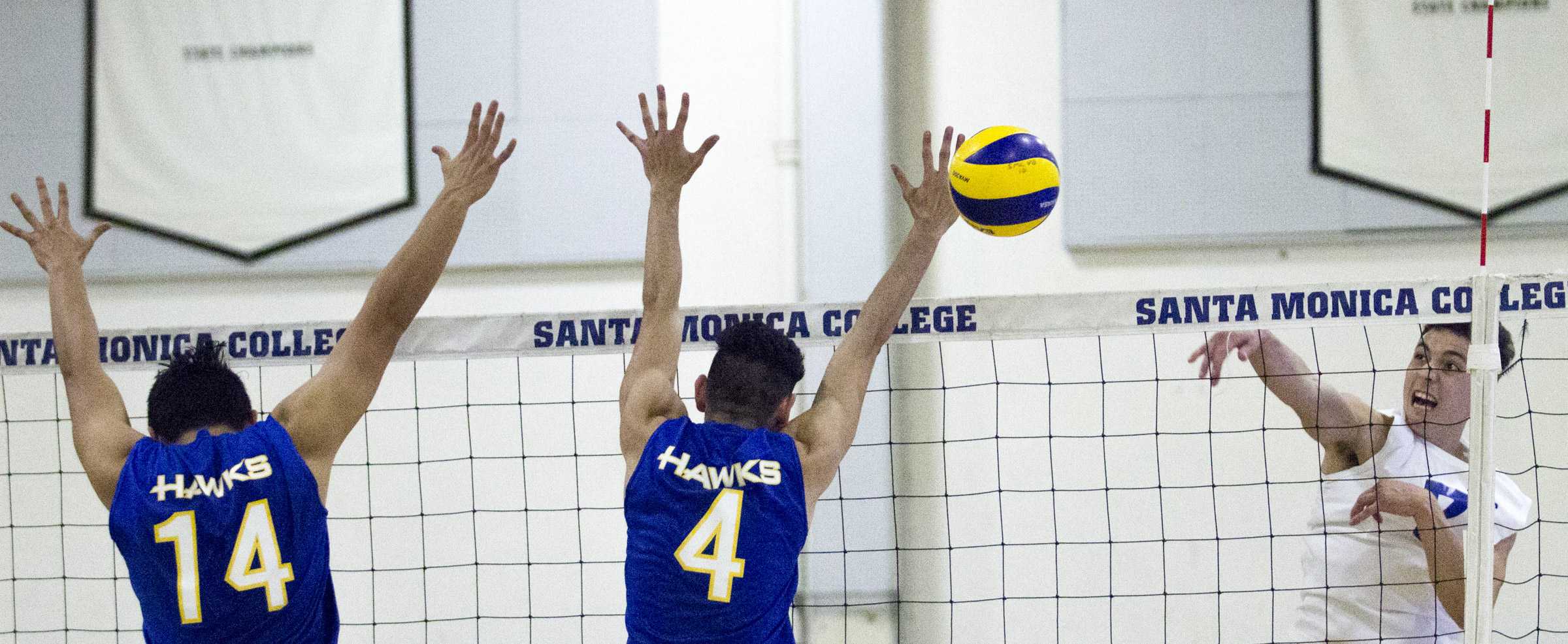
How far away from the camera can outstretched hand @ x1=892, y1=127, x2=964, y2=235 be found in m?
3.81

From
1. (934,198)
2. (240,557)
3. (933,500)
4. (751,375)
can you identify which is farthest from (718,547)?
(933,500)

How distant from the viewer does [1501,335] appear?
4.48 meters

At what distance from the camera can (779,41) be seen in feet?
25.9

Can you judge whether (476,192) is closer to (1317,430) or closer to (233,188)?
(1317,430)

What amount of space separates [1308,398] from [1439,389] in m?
0.48

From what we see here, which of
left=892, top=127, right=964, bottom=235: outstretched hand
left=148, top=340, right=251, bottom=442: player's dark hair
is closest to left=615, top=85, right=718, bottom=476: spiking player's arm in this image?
left=892, top=127, right=964, bottom=235: outstretched hand

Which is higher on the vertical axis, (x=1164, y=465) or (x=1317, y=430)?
(x=1317, y=430)

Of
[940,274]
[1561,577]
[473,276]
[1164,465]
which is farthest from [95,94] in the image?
[1561,577]

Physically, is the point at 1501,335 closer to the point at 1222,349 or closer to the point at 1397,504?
the point at 1397,504

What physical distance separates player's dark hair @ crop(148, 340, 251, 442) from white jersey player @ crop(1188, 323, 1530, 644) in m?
3.45

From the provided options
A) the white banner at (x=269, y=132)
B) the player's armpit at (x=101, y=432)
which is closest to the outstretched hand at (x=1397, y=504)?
the player's armpit at (x=101, y=432)

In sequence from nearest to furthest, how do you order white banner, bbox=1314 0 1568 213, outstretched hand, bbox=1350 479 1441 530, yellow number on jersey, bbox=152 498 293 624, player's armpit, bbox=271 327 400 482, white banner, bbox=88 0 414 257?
yellow number on jersey, bbox=152 498 293 624
player's armpit, bbox=271 327 400 482
outstretched hand, bbox=1350 479 1441 530
white banner, bbox=1314 0 1568 213
white banner, bbox=88 0 414 257

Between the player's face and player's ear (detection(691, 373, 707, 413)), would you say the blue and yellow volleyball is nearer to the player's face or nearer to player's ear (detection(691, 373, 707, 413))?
player's ear (detection(691, 373, 707, 413))

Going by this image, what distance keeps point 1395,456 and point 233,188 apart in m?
7.11
